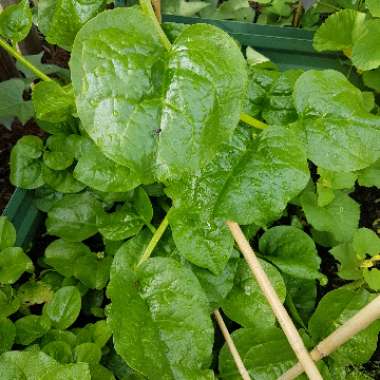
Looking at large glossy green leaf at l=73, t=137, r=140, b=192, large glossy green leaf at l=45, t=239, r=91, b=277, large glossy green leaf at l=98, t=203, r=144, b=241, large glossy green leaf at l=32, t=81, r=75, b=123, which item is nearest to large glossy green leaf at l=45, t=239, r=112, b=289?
large glossy green leaf at l=45, t=239, r=91, b=277

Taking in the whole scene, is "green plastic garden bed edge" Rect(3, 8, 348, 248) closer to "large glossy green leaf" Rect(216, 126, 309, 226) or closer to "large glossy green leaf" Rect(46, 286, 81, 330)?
"large glossy green leaf" Rect(46, 286, 81, 330)

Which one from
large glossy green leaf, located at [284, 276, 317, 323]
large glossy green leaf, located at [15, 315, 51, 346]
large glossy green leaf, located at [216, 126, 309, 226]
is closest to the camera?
large glossy green leaf, located at [216, 126, 309, 226]

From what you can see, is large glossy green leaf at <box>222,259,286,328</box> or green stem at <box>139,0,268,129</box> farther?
large glossy green leaf at <box>222,259,286,328</box>

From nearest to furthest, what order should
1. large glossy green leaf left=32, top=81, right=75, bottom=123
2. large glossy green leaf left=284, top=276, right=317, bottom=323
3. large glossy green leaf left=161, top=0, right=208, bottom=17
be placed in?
large glossy green leaf left=32, top=81, right=75, bottom=123, large glossy green leaf left=284, top=276, right=317, bottom=323, large glossy green leaf left=161, top=0, right=208, bottom=17

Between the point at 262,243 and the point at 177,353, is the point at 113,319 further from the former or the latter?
the point at 262,243

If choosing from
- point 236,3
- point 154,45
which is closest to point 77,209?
point 154,45

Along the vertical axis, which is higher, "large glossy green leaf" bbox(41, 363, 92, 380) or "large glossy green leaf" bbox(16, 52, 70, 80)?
"large glossy green leaf" bbox(16, 52, 70, 80)

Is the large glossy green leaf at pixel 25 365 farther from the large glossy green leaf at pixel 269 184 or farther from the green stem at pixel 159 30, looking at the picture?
the green stem at pixel 159 30
